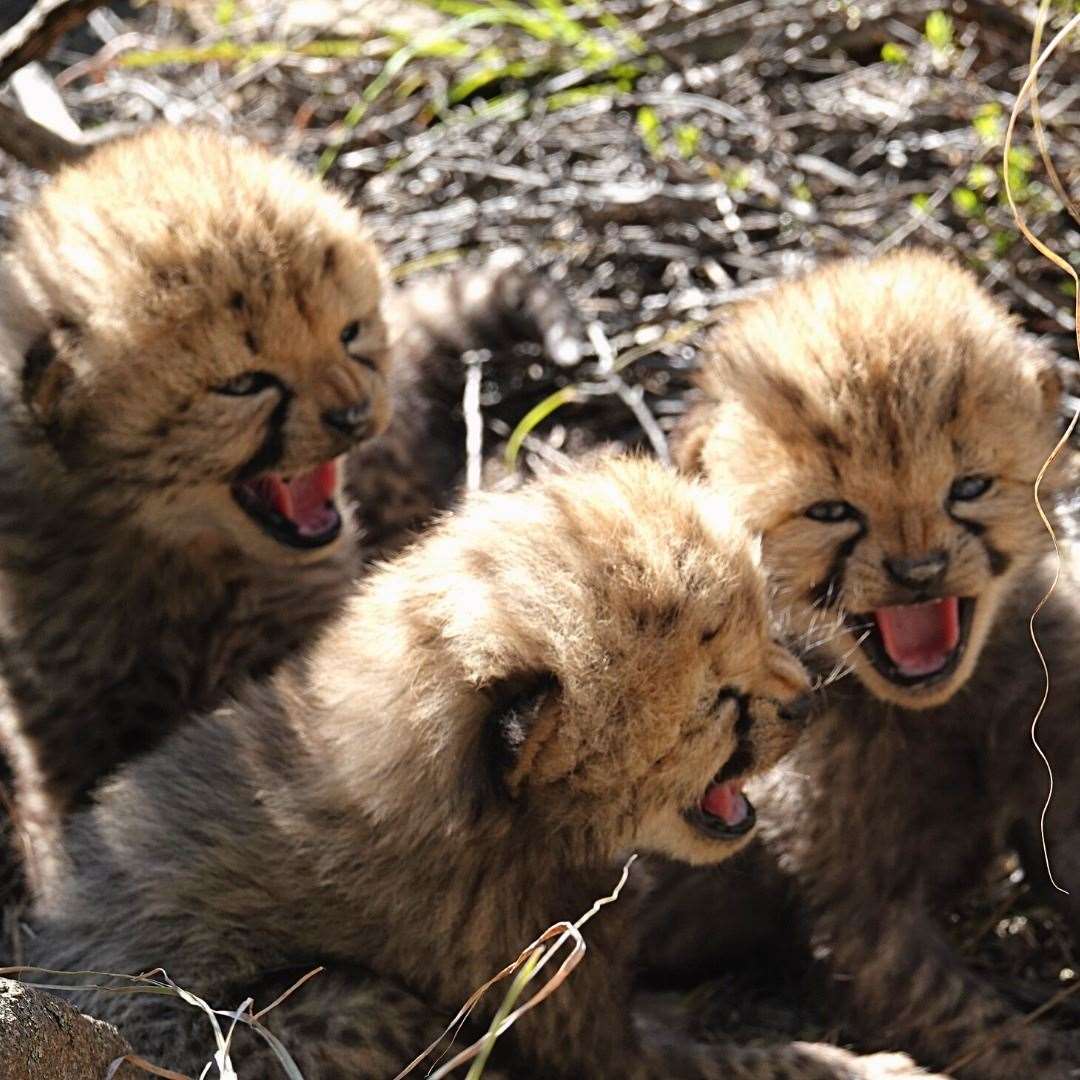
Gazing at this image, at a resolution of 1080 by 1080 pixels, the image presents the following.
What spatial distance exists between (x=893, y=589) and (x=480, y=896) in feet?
2.90

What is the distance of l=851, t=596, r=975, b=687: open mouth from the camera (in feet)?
10.1

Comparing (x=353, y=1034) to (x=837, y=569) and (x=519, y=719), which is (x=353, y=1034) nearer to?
(x=519, y=719)

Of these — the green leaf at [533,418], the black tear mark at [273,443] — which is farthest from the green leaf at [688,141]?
the black tear mark at [273,443]

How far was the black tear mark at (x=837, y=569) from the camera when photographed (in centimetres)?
300

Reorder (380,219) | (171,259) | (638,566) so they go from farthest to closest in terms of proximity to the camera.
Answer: (380,219), (171,259), (638,566)

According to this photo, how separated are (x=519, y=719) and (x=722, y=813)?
0.48 metres

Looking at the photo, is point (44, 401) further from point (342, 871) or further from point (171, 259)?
point (342, 871)

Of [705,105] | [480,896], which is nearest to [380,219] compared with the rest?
[705,105]

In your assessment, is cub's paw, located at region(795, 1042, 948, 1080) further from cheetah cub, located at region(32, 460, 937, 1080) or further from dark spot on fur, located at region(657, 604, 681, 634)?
dark spot on fur, located at region(657, 604, 681, 634)

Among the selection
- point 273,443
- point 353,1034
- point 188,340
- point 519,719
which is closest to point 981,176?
point 273,443

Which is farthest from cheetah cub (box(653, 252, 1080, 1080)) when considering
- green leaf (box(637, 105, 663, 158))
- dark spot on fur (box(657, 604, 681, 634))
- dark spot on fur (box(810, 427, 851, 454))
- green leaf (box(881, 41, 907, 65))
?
green leaf (box(881, 41, 907, 65))

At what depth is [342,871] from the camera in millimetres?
2650

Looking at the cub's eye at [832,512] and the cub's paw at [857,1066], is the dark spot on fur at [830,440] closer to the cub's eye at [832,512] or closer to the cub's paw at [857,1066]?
the cub's eye at [832,512]

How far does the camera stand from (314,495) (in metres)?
3.68
